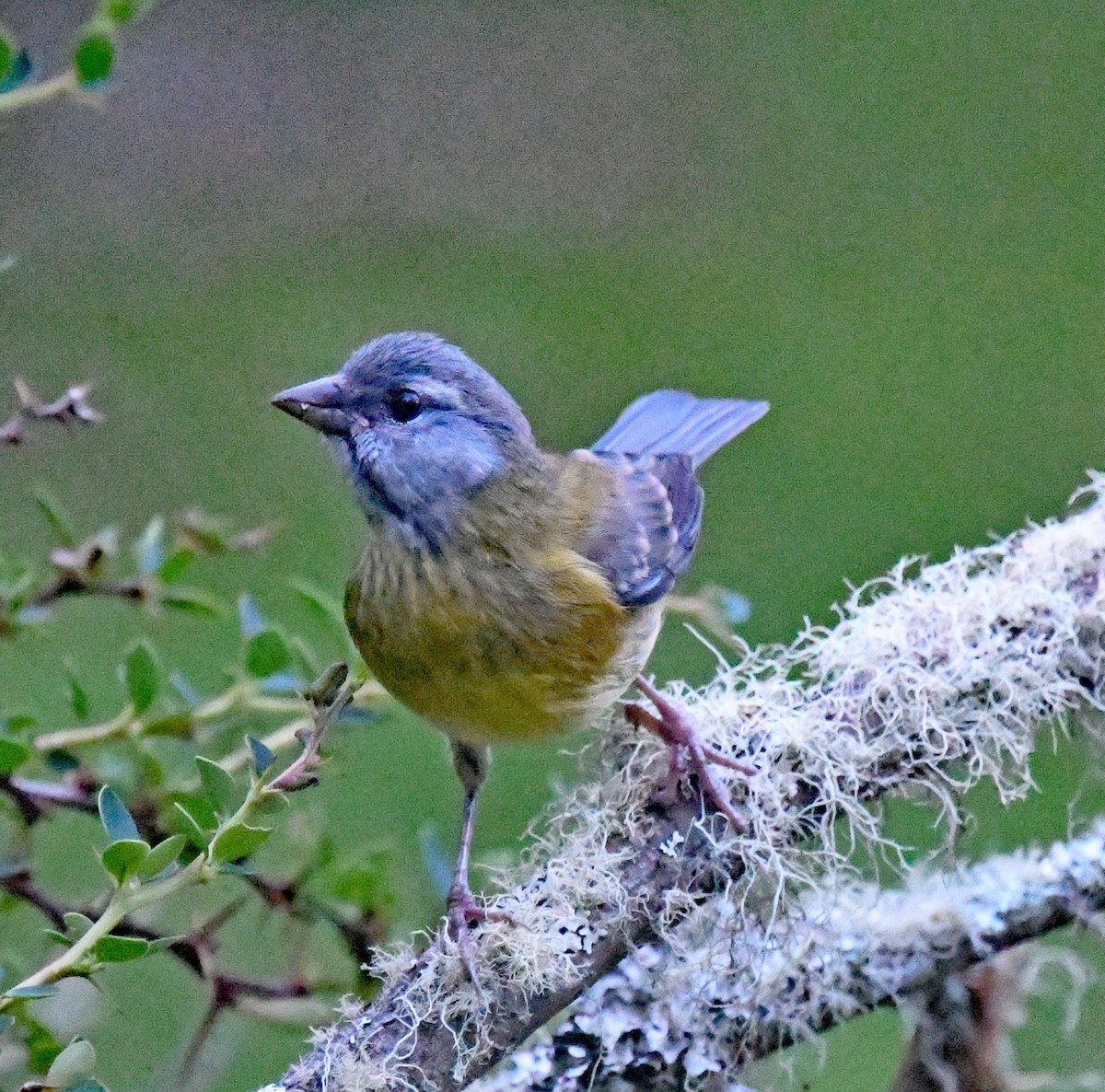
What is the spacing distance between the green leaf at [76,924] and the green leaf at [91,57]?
0.81 metres

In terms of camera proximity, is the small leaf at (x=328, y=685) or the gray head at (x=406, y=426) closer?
the small leaf at (x=328, y=685)

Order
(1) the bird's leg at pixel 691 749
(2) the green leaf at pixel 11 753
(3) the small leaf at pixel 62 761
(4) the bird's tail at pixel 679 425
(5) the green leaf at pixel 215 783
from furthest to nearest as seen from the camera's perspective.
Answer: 1. (4) the bird's tail at pixel 679 425
2. (3) the small leaf at pixel 62 761
3. (1) the bird's leg at pixel 691 749
4. (2) the green leaf at pixel 11 753
5. (5) the green leaf at pixel 215 783

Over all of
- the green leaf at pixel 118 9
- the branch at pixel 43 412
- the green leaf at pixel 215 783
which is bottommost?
the green leaf at pixel 215 783

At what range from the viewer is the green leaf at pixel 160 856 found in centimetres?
132

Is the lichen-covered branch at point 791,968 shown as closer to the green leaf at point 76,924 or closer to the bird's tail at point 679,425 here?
the green leaf at point 76,924

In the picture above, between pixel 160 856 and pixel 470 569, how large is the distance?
2.98ft

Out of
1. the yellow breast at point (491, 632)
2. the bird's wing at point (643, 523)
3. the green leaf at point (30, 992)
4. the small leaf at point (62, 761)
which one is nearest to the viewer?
the green leaf at point (30, 992)

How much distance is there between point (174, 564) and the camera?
1854 millimetres

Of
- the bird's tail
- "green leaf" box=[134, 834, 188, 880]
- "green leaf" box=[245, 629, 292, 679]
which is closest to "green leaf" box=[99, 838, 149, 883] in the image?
"green leaf" box=[134, 834, 188, 880]

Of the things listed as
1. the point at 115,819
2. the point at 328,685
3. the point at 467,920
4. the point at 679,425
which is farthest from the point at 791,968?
the point at 679,425

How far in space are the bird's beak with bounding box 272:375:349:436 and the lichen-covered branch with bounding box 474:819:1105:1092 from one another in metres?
0.83

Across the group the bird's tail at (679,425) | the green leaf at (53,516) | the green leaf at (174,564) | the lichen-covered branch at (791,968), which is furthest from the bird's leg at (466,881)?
the bird's tail at (679,425)

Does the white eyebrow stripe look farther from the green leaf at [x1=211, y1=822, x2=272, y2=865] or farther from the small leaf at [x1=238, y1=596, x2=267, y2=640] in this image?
the green leaf at [x1=211, y1=822, x2=272, y2=865]

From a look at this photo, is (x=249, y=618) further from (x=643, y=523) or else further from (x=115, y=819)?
(x=643, y=523)
